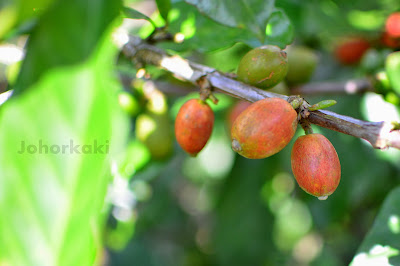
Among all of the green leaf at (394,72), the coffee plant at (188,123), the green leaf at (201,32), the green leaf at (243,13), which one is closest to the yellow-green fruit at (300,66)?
the coffee plant at (188,123)

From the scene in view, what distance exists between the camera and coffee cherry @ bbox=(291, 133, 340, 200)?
2.51 feet

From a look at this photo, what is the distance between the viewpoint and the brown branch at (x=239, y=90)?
703 mm

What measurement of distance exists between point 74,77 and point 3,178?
0.17m

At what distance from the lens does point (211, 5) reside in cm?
95

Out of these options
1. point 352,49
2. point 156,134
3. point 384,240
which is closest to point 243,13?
point 156,134

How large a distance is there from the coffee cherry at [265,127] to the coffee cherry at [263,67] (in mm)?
165

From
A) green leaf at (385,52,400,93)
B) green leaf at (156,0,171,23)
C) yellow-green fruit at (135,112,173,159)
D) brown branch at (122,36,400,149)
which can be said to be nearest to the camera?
brown branch at (122,36,400,149)

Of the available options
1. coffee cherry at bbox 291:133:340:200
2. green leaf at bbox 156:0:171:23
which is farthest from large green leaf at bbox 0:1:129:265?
green leaf at bbox 156:0:171:23

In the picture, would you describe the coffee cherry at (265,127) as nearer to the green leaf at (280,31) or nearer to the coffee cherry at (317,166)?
the coffee cherry at (317,166)

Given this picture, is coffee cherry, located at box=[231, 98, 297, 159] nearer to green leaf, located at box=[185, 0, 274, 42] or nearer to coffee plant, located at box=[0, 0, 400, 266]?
coffee plant, located at box=[0, 0, 400, 266]

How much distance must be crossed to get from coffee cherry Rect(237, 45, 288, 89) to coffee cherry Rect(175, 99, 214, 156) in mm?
127

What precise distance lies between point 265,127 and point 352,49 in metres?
1.43

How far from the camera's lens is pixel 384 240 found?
980mm

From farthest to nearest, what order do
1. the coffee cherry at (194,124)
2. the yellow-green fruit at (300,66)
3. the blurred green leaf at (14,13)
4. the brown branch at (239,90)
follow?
the yellow-green fruit at (300,66)
the coffee cherry at (194,124)
the brown branch at (239,90)
the blurred green leaf at (14,13)
